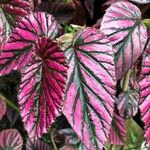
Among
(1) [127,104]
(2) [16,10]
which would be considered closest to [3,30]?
(2) [16,10]

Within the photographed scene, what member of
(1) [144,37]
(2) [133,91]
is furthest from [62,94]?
(2) [133,91]

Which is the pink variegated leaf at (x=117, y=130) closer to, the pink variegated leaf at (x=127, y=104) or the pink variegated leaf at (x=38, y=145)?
the pink variegated leaf at (x=127, y=104)

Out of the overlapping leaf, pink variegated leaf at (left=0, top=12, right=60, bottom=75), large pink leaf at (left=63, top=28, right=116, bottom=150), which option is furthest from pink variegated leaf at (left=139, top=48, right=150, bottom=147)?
the overlapping leaf

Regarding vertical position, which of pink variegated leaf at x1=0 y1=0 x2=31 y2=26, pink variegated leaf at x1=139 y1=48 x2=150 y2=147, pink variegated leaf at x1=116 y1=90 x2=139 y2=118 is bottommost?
pink variegated leaf at x1=116 y1=90 x2=139 y2=118

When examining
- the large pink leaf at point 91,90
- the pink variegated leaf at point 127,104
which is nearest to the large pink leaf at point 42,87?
the large pink leaf at point 91,90

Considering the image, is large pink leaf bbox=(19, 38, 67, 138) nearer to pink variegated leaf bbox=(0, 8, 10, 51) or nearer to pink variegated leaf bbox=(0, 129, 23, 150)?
pink variegated leaf bbox=(0, 8, 10, 51)

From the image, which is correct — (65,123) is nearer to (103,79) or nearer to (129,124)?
(129,124)

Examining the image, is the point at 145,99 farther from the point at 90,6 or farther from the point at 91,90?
the point at 90,6
